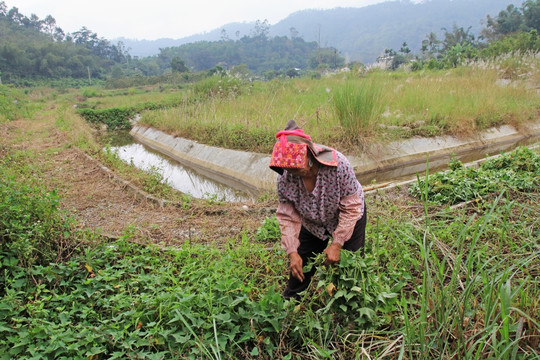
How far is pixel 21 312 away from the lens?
2.45 metres

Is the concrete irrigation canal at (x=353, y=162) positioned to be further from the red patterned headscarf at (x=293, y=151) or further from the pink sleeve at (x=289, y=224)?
the red patterned headscarf at (x=293, y=151)

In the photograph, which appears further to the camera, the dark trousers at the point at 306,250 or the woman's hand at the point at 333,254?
the dark trousers at the point at 306,250

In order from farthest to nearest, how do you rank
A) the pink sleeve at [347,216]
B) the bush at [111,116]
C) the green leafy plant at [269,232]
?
the bush at [111,116]
the green leafy plant at [269,232]
the pink sleeve at [347,216]

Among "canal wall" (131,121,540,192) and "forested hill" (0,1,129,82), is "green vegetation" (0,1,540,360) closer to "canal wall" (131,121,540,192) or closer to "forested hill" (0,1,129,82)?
"canal wall" (131,121,540,192)

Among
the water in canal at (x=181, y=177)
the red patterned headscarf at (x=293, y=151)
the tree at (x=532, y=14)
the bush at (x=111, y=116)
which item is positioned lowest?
the water in canal at (x=181, y=177)

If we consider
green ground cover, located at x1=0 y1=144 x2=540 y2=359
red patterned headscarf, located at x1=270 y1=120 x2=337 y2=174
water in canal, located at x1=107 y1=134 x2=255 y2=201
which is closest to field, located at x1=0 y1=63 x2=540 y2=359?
green ground cover, located at x1=0 y1=144 x2=540 y2=359

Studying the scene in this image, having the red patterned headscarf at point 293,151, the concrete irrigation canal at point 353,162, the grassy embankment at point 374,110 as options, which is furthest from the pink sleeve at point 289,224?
the grassy embankment at point 374,110

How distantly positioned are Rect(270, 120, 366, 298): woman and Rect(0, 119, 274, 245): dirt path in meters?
1.50

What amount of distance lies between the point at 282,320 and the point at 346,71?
417 inches

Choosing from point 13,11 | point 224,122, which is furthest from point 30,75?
point 224,122

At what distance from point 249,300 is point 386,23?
158245mm

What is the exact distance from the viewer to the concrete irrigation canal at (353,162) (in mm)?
6801

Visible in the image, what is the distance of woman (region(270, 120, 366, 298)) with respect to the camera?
6.29 feet

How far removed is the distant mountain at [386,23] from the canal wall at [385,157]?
89625 mm
